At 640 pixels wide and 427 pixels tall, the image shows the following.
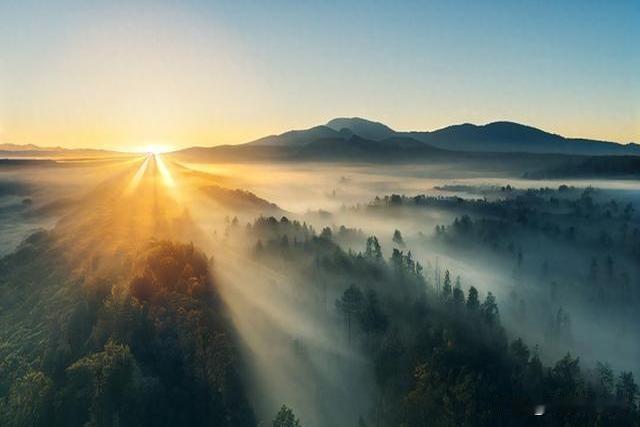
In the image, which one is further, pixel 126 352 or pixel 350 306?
pixel 350 306

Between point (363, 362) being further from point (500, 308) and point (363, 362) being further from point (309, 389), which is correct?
point (500, 308)

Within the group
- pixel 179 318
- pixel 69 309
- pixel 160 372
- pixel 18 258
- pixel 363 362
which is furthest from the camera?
pixel 18 258

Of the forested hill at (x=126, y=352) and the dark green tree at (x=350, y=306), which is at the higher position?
the forested hill at (x=126, y=352)

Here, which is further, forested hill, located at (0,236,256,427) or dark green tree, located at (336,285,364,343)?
dark green tree, located at (336,285,364,343)

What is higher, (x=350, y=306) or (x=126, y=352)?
(x=126, y=352)

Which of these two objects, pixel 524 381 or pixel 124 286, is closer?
pixel 524 381

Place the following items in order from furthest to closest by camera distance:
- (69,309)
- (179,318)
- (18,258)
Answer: (18,258) < (69,309) < (179,318)

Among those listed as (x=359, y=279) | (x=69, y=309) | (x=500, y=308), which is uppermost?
(x=69, y=309)

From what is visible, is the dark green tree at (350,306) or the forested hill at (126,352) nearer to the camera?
the forested hill at (126,352)

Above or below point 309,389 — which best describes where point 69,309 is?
above

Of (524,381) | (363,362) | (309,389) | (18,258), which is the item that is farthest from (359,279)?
(18,258)

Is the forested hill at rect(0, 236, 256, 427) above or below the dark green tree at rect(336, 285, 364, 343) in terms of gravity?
above
